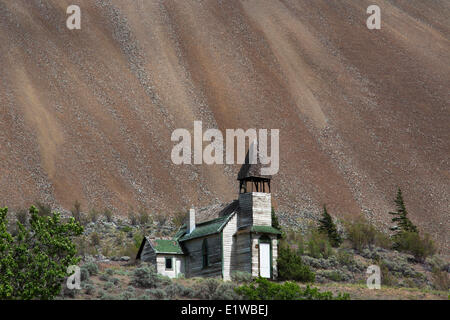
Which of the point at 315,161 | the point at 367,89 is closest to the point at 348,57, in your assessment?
the point at 367,89

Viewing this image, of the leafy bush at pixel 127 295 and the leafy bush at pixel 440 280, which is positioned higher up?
the leafy bush at pixel 440 280

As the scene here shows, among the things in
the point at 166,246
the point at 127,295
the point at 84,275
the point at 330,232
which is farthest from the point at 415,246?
the point at 127,295

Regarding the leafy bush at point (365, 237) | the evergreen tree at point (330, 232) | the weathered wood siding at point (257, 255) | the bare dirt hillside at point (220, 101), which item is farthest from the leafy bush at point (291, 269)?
the bare dirt hillside at point (220, 101)

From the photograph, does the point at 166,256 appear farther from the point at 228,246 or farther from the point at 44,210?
the point at 44,210

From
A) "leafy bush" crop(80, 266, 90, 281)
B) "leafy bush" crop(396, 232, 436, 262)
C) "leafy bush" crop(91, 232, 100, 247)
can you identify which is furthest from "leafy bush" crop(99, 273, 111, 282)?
"leafy bush" crop(396, 232, 436, 262)

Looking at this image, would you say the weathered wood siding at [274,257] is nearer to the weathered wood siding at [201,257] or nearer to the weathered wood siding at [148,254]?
the weathered wood siding at [201,257]

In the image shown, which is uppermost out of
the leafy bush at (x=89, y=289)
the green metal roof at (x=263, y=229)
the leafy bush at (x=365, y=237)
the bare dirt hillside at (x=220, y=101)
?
the bare dirt hillside at (x=220, y=101)

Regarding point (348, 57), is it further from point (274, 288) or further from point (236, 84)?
point (274, 288)

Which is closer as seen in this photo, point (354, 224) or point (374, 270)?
point (374, 270)
